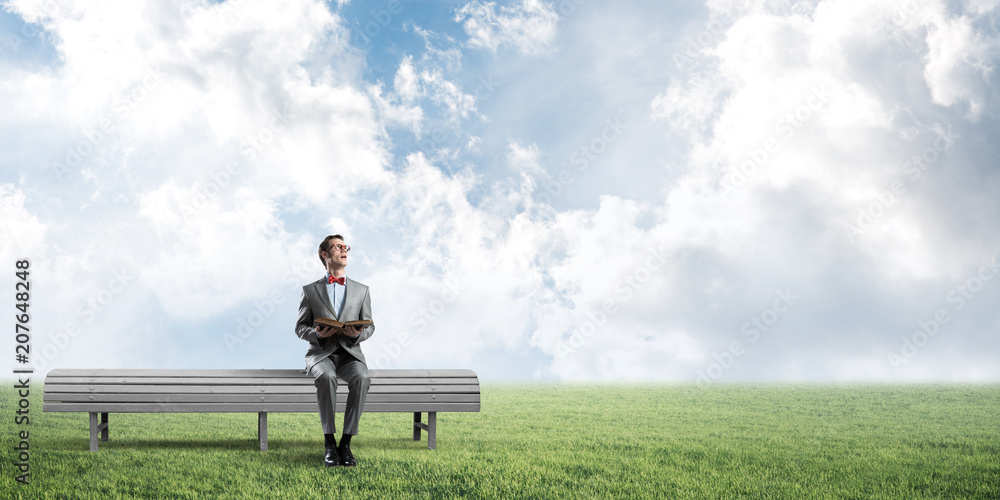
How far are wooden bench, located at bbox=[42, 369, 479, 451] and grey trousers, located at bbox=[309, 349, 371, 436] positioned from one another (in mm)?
292

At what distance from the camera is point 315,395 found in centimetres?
763

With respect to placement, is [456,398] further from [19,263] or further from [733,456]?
[19,263]

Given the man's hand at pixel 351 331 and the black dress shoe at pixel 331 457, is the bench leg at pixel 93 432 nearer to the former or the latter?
the black dress shoe at pixel 331 457

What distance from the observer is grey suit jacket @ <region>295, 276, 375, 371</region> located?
733cm

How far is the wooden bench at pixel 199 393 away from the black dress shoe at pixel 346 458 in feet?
2.49

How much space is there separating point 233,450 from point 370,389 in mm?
1608

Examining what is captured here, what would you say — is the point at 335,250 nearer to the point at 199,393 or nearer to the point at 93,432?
the point at 199,393

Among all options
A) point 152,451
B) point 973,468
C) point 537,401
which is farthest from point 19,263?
point 537,401

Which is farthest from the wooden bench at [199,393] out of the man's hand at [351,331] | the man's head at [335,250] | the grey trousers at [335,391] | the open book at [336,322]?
the man's head at [335,250]

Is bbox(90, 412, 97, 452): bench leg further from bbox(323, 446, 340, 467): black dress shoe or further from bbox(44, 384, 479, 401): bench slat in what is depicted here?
bbox(323, 446, 340, 467): black dress shoe

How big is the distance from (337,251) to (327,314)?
668 millimetres

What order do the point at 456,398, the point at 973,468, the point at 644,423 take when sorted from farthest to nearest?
the point at 644,423
the point at 456,398
the point at 973,468

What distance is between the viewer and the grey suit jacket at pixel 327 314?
7.33 meters

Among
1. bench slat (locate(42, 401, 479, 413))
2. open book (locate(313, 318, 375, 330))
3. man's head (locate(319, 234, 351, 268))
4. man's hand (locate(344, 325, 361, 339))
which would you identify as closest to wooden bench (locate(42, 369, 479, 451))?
bench slat (locate(42, 401, 479, 413))
